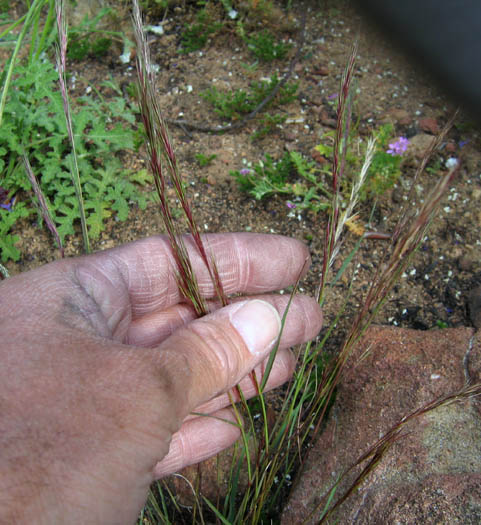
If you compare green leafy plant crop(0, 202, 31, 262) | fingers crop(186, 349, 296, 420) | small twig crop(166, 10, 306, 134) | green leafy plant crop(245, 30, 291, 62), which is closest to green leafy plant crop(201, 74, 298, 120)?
small twig crop(166, 10, 306, 134)

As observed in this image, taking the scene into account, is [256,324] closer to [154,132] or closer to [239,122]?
[154,132]

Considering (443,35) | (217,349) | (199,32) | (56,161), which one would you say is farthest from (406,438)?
(199,32)

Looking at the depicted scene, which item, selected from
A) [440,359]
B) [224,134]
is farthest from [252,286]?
[224,134]

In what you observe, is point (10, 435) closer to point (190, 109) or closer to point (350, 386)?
point (350, 386)

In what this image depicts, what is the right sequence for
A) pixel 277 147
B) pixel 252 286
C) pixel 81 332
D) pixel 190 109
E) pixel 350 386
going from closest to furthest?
A: pixel 81 332, pixel 350 386, pixel 252 286, pixel 277 147, pixel 190 109

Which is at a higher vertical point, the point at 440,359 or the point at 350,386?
the point at 440,359
